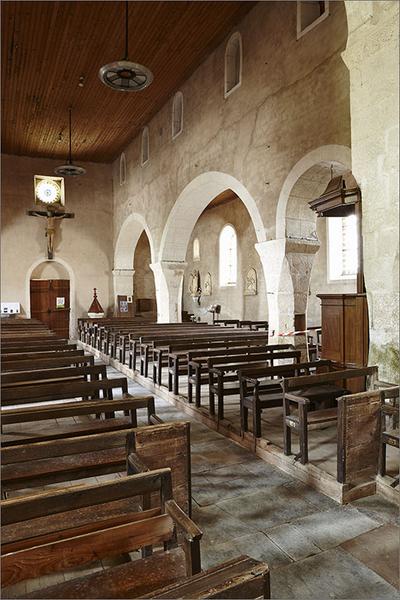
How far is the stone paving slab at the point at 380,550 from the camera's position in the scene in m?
2.46

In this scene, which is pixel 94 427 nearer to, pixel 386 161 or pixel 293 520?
pixel 293 520

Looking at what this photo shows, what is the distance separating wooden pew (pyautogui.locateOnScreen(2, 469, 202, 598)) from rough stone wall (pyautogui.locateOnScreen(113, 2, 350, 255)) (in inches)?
237

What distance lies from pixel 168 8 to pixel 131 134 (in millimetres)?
7170

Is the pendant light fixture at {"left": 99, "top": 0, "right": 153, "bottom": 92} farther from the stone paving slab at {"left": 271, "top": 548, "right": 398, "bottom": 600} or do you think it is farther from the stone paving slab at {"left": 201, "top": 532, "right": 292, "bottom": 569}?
the stone paving slab at {"left": 271, "top": 548, "right": 398, "bottom": 600}

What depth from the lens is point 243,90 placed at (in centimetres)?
922

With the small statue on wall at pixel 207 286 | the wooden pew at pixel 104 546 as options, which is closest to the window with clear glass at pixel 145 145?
the small statue on wall at pixel 207 286

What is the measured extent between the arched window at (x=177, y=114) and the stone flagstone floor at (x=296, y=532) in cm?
1070

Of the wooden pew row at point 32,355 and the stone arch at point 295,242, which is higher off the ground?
the stone arch at point 295,242

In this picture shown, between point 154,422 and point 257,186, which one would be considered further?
point 257,186

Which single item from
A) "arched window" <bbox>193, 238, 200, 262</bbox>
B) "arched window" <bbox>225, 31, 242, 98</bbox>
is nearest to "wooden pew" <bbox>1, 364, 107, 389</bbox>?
"arched window" <bbox>225, 31, 242, 98</bbox>

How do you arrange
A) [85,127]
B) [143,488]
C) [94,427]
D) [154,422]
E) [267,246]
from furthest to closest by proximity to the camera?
[85,127]
[267,246]
[94,427]
[154,422]
[143,488]

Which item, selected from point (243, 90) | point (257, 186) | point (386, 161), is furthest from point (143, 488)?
point (243, 90)

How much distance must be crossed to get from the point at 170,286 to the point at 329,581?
452 inches

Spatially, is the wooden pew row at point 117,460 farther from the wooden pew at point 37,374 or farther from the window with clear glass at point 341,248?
the window with clear glass at point 341,248
